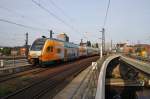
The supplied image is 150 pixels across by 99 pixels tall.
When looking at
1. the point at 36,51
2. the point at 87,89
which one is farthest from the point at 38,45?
the point at 87,89

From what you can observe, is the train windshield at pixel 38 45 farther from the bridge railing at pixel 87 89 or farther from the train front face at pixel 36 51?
the bridge railing at pixel 87 89

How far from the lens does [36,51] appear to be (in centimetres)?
2486

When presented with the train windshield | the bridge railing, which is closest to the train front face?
the train windshield

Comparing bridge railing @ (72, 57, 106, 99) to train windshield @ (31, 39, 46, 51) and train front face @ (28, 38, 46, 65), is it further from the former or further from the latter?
train windshield @ (31, 39, 46, 51)

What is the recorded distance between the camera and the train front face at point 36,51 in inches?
966

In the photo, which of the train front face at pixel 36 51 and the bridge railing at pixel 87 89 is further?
the train front face at pixel 36 51

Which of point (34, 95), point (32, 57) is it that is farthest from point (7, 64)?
point (34, 95)

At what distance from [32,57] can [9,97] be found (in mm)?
14225

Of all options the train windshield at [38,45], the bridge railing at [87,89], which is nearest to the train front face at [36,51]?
the train windshield at [38,45]

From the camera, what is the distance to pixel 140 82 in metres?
31.1

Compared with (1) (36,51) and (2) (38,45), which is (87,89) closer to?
(1) (36,51)

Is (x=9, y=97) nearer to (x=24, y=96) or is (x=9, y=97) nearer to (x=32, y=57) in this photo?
(x=24, y=96)

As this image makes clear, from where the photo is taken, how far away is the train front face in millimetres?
24531

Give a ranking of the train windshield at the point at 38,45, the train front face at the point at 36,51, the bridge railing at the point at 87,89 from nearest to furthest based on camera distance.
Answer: the bridge railing at the point at 87,89 → the train front face at the point at 36,51 → the train windshield at the point at 38,45
